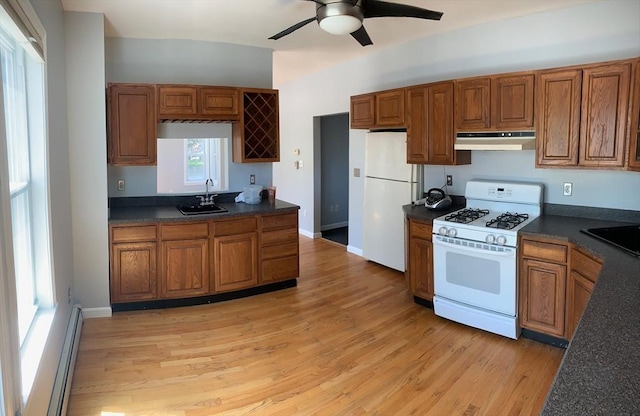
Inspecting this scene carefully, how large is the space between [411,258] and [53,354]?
289 cm

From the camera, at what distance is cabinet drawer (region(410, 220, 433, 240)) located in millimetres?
3838

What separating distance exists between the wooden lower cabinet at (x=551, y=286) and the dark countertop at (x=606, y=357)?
0.76 metres

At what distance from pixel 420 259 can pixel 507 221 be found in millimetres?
844

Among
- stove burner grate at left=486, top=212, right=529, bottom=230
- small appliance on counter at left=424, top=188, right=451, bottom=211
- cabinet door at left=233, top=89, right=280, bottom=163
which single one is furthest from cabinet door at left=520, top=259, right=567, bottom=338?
cabinet door at left=233, top=89, right=280, bottom=163

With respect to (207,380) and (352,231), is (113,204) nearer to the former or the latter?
(207,380)

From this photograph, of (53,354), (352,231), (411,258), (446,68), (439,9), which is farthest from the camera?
(352,231)

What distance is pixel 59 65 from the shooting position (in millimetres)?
3221

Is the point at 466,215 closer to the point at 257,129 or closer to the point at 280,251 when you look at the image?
the point at 280,251

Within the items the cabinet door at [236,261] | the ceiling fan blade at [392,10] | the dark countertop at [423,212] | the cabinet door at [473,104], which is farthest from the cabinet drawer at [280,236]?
the ceiling fan blade at [392,10]

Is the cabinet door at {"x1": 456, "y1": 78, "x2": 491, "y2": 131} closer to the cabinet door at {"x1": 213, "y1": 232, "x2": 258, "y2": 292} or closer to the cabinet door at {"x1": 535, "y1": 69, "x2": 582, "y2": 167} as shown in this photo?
the cabinet door at {"x1": 535, "y1": 69, "x2": 582, "y2": 167}

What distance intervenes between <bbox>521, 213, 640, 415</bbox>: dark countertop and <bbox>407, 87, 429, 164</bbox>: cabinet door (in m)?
2.29

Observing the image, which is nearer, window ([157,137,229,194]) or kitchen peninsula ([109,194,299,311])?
kitchen peninsula ([109,194,299,311])

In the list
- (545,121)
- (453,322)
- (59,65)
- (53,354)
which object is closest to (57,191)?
(59,65)

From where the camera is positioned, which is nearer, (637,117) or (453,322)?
(637,117)
